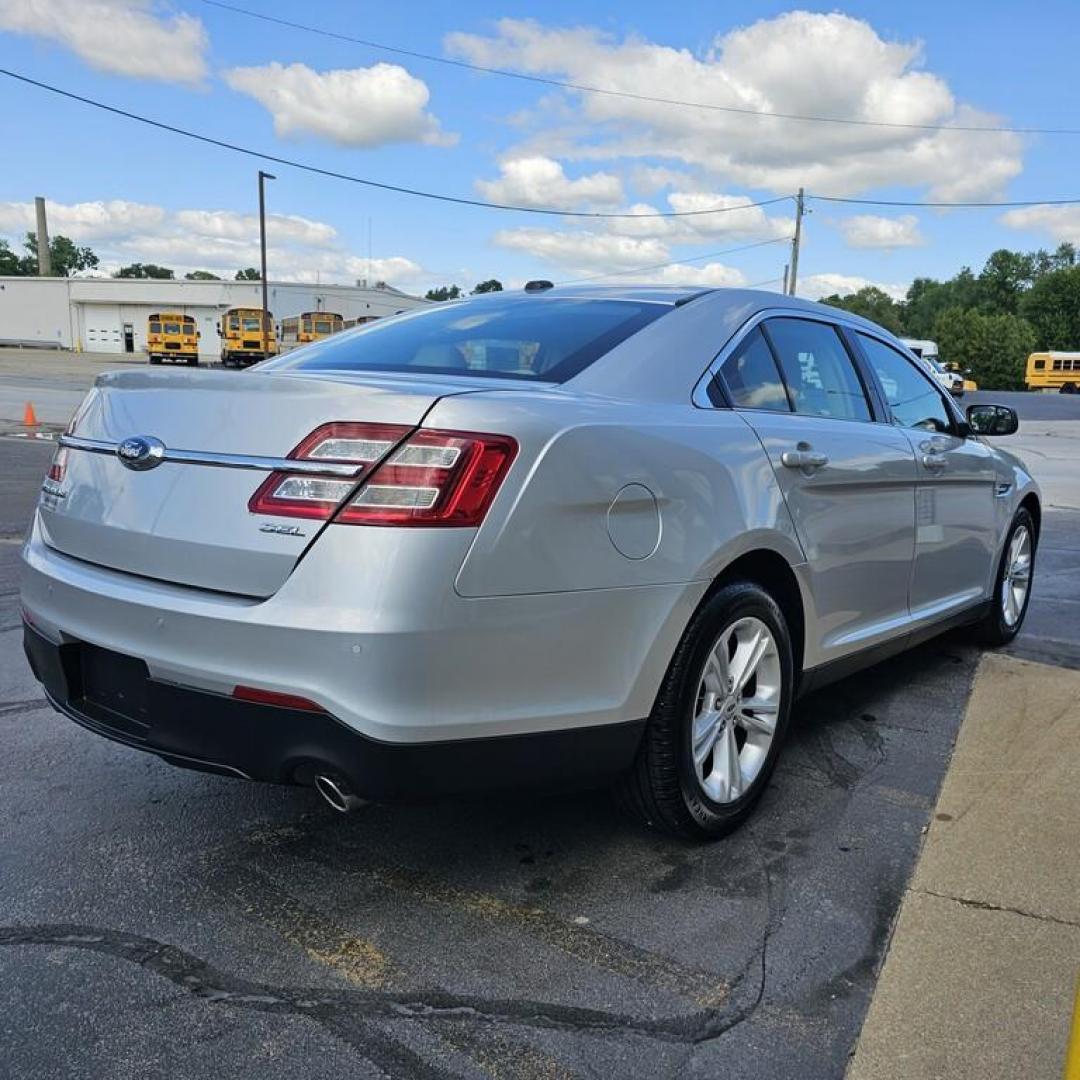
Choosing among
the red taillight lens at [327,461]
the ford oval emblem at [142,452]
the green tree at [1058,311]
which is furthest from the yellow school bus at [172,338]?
the green tree at [1058,311]

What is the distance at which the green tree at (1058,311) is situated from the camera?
320 ft

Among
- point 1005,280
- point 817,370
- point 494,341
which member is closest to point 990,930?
point 817,370

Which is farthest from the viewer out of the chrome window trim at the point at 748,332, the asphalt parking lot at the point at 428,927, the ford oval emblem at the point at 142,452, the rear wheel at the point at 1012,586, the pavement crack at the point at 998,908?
the rear wheel at the point at 1012,586

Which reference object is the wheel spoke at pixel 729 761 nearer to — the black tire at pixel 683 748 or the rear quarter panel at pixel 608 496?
the black tire at pixel 683 748

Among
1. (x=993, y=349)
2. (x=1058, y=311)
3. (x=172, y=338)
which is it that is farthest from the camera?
(x=1058, y=311)

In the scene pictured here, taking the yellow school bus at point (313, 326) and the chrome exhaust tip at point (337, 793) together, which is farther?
the yellow school bus at point (313, 326)

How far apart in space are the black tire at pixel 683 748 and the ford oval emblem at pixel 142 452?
4.69ft

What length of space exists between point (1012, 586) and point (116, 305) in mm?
78107

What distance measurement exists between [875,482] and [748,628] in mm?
1012

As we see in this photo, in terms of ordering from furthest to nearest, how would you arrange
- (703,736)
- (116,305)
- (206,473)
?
(116,305), (703,736), (206,473)

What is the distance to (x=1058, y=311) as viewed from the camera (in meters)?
98.8

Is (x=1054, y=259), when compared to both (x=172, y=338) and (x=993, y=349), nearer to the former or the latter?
(x=993, y=349)

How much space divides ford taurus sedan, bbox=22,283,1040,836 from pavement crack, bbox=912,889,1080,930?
1.97ft

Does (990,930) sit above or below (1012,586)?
below
